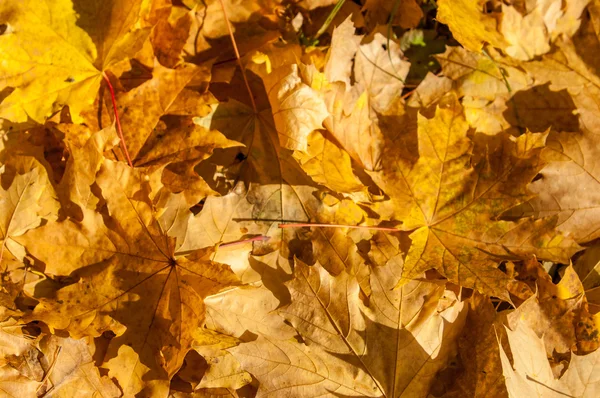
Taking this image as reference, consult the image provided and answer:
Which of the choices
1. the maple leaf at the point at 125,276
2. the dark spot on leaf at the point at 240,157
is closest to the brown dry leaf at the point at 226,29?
the dark spot on leaf at the point at 240,157

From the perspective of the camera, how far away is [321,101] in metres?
1.35

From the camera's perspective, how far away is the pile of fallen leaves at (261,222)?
1.32 m

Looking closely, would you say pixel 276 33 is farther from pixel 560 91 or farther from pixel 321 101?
pixel 560 91

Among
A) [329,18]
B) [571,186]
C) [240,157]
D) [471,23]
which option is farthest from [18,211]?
[571,186]

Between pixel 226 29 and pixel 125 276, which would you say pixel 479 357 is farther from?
pixel 226 29

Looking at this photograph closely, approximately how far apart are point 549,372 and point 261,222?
33.0 inches

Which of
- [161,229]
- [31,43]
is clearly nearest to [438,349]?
[161,229]

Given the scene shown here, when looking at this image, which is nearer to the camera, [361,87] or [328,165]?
[328,165]

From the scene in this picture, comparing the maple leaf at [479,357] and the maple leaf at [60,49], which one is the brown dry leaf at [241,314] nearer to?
the maple leaf at [479,357]

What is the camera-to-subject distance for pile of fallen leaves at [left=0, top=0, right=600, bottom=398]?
132cm

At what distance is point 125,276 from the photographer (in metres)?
1.31

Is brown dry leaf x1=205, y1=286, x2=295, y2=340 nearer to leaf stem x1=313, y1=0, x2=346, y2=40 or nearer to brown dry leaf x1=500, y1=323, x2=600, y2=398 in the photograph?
brown dry leaf x1=500, y1=323, x2=600, y2=398

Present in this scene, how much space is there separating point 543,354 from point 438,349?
0.27 metres

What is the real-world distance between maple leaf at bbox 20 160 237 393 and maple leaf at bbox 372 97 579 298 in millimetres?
555
